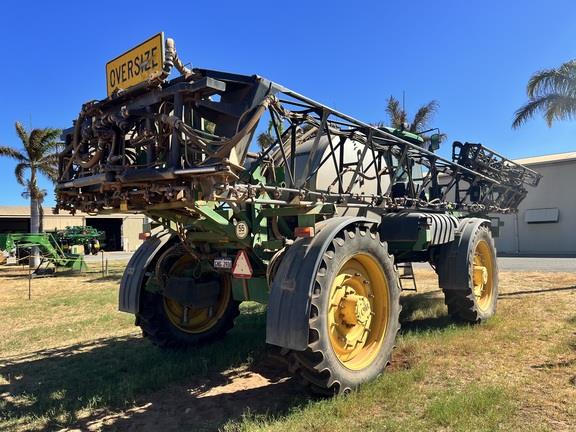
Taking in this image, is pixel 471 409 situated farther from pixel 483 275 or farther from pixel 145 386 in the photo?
pixel 483 275

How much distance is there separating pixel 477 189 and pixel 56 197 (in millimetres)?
7420

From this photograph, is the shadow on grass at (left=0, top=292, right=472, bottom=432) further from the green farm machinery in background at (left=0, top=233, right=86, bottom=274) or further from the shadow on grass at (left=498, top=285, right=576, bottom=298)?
the green farm machinery in background at (left=0, top=233, right=86, bottom=274)

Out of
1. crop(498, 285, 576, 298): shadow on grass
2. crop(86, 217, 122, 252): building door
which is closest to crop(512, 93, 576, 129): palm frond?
crop(498, 285, 576, 298): shadow on grass

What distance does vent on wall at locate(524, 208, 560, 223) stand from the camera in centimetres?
2295

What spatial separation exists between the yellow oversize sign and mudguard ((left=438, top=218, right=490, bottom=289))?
4870 mm

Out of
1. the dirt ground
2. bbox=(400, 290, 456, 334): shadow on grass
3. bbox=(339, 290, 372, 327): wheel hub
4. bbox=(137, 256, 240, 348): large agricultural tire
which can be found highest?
bbox=(339, 290, 372, 327): wheel hub

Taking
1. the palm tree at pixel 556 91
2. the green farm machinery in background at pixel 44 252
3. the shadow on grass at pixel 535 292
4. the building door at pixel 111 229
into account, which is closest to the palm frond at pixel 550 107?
the palm tree at pixel 556 91

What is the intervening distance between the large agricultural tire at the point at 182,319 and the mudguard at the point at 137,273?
12cm

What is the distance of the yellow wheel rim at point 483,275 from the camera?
751 centimetres

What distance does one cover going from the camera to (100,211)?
4.48 m

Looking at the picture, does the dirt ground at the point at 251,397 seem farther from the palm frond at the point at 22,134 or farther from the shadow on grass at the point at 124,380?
the palm frond at the point at 22,134

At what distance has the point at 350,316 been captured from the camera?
4.58 m

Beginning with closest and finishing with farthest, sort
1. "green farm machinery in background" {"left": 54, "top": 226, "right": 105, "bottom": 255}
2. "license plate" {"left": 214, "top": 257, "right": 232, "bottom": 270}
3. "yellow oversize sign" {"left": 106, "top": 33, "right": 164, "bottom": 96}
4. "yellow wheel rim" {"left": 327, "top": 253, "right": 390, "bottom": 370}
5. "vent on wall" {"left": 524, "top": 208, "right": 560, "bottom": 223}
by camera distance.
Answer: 1. "yellow oversize sign" {"left": 106, "top": 33, "right": 164, "bottom": 96}
2. "yellow wheel rim" {"left": 327, "top": 253, "right": 390, "bottom": 370}
3. "license plate" {"left": 214, "top": 257, "right": 232, "bottom": 270}
4. "vent on wall" {"left": 524, "top": 208, "right": 560, "bottom": 223}
5. "green farm machinery in background" {"left": 54, "top": 226, "right": 105, "bottom": 255}

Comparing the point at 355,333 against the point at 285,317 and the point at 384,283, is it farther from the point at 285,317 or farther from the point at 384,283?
the point at 285,317
